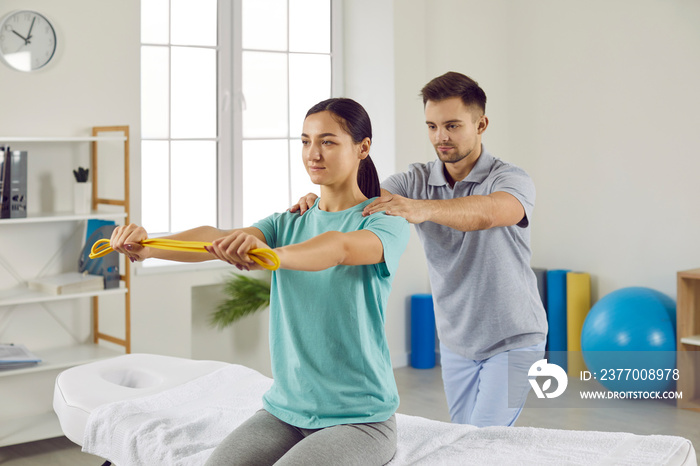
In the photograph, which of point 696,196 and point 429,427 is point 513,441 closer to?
point 429,427

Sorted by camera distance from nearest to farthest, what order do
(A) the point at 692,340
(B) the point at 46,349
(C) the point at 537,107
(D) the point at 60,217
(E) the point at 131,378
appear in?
(E) the point at 131,378 < (D) the point at 60,217 < (B) the point at 46,349 < (A) the point at 692,340 < (C) the point at 537,107

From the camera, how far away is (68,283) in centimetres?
311

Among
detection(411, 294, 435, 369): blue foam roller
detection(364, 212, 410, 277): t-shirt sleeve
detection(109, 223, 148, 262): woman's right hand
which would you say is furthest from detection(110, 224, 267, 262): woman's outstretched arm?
detection(411, 294, 435, 369): blue foam roller

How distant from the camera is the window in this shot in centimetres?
387

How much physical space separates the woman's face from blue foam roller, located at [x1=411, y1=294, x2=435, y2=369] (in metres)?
2.92

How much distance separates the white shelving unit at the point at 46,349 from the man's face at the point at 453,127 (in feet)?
5.50

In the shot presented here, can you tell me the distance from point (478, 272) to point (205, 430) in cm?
83

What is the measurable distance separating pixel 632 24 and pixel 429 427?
122 inches

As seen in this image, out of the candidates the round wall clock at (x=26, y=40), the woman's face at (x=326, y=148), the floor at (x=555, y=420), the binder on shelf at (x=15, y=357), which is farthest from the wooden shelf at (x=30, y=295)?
the woman's face at (x=326, y=148)

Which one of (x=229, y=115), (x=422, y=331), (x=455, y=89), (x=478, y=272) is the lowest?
(x=422, y=331)

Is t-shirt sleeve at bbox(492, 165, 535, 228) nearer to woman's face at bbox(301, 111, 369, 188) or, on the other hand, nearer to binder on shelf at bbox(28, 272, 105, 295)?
woman's face at bbox(301, 111, 369, 188)

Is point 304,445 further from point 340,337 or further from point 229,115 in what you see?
point 229,115

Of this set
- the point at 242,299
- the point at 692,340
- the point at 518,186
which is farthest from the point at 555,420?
the point at 518,186

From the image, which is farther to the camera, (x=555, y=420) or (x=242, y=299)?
(x=242, y=299)
